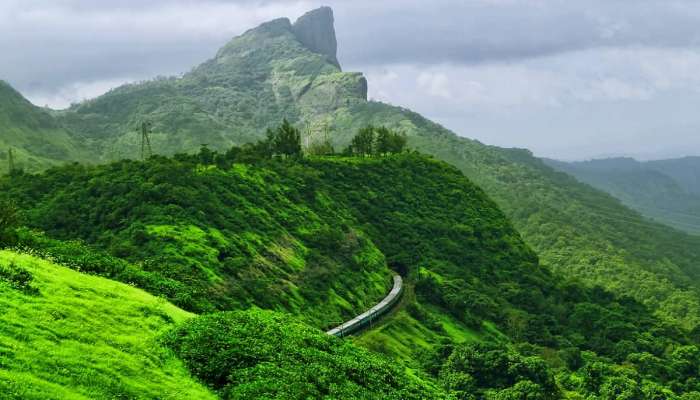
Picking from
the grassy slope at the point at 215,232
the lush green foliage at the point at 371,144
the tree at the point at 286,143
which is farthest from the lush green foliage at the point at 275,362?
the lush green foliage at the point at 371,144

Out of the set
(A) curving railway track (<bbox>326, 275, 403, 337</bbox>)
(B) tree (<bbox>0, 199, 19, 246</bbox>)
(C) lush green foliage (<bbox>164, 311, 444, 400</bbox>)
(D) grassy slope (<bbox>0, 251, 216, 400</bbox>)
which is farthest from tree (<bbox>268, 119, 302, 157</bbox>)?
(D) grassy slope (<bbox>0, 251, 216, 400</bbox>)

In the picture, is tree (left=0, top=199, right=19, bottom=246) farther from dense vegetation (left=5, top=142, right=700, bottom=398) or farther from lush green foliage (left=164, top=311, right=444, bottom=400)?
lush green foliage (left=164, top=311, right=444, bottom=400)

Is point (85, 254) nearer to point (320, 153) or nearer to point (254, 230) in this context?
point (254, 230)

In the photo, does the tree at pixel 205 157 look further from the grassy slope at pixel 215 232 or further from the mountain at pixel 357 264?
the grassy slope at pixel 215 232

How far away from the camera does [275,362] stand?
40.2 meters

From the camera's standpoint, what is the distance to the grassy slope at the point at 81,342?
28.5 m

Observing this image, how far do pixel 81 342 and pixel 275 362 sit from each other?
11.3 meters

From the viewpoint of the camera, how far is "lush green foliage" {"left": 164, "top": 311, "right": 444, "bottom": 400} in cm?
3741

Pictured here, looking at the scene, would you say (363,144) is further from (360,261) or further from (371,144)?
(360,261)

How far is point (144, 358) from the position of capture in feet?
116

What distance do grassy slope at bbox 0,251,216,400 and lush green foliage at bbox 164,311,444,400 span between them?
164cm

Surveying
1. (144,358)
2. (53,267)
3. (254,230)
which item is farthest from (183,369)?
(254,230)

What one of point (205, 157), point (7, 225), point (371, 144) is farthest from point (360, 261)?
point (371, 144)

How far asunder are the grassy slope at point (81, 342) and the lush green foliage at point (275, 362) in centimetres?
164
